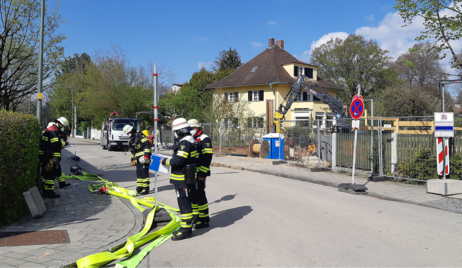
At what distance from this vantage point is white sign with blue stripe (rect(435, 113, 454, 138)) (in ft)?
31.3

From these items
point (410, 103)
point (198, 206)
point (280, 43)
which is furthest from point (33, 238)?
point (280, 43)

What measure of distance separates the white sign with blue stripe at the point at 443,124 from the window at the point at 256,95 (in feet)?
98.4

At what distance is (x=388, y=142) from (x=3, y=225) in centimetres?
1096

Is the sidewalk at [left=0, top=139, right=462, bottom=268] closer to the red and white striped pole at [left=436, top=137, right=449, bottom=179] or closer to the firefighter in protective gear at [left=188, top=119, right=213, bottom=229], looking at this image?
the red and white striped pole at [left=436, top=137, right=449, bottom=179]

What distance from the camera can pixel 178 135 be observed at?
5953 mm

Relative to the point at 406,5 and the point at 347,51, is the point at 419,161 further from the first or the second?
the point at 347,51

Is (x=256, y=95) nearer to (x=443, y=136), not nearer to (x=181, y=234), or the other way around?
(x=443, y=136)

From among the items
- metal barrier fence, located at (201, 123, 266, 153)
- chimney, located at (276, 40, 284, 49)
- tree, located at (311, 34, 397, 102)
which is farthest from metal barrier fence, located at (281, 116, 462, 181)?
tree, located at (311, 34, 397, 102)

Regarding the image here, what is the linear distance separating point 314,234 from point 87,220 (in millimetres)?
4084

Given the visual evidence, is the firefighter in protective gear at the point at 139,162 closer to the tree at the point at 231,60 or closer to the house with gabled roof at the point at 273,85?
the house with gabled roof at the point at 273,85

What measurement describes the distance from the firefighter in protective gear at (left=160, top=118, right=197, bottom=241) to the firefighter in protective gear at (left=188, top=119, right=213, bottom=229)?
1.19 feet

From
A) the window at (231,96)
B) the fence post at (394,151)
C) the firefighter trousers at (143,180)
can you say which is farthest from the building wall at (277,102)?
the firefighter trousers at (143,180)

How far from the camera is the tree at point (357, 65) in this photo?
1853 inches

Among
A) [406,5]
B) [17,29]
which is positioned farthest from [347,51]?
[17,29]
